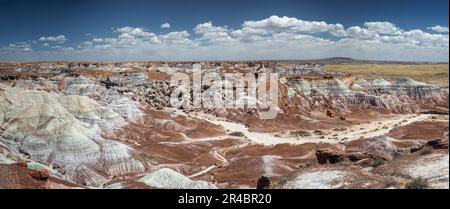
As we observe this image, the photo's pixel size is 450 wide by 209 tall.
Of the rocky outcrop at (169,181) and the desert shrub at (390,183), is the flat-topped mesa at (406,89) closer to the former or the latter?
the rocky outcrop at (169,181)

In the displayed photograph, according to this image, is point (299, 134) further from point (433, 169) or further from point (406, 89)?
point (433, 169)

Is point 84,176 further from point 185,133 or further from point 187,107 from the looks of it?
point 187,107

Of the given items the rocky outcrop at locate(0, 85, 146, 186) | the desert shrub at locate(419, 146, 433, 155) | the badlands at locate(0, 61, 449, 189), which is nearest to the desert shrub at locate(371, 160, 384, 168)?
the badlands at locate(0, 61, 449, 189)

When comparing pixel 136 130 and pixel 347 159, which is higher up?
pixel 347 159

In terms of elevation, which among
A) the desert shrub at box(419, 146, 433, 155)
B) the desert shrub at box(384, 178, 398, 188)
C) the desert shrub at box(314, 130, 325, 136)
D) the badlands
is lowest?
the desert shrub at box(314, 130, 325, 136)

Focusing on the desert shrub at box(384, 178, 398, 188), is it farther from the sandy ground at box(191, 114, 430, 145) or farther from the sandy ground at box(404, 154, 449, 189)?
the sandy ground at box(191, 114, 430, 145)
